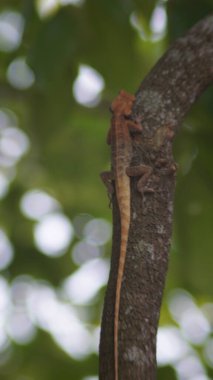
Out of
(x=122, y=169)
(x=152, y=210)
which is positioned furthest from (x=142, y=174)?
(x=122, y=169)

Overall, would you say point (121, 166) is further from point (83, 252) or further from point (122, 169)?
point (83, 252)

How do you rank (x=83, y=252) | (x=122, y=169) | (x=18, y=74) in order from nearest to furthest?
(x=122, y=169) → (x=18, y=74) → (x=83, y=252)

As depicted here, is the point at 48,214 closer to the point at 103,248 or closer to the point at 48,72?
the point at 103,248

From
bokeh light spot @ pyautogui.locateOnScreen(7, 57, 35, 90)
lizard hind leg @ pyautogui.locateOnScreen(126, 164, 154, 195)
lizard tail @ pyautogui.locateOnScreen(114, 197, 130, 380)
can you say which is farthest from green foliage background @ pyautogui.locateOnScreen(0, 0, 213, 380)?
lizard tail @ pyautogui.locateOnScreen(114, 197, 130, 380)

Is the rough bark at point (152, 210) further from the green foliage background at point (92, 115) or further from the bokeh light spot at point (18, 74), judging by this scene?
the bokeh light spot at point (18, 74)

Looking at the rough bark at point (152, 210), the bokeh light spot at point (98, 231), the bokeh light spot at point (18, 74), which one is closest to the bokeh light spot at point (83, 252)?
the bokeh light spot at point (98, 231)
